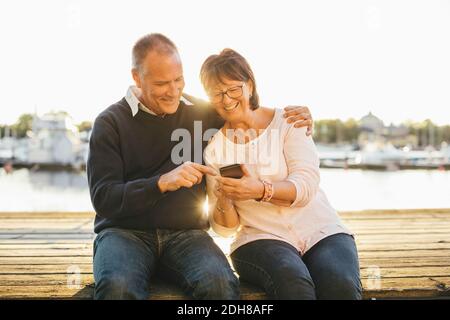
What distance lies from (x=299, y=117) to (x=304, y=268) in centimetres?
76

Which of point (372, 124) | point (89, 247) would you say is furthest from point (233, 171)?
point (372, 124)

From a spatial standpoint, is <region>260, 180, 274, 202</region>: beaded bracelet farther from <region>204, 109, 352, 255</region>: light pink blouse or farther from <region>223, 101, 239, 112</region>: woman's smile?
<region>223, 101, 239, 112</region>: woman's smile

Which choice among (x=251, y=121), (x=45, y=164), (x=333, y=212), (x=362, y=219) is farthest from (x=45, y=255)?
(x=45, y=164)

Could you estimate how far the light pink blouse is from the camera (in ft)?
8.13

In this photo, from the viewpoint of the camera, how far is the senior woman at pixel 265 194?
7.64 ft

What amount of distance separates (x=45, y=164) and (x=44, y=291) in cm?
5048

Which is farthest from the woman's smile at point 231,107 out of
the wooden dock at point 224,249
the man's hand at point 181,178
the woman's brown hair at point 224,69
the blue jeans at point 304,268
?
the wooden dock at point 224,249

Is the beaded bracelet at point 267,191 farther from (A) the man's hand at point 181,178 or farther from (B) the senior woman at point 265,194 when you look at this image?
(A) the man's hand at point 181,178

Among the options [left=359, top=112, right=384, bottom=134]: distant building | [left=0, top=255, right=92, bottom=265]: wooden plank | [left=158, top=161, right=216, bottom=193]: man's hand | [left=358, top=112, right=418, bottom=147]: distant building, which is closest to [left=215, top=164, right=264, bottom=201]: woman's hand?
[left=158, top=161, right=216, bottom=193]: man's hand

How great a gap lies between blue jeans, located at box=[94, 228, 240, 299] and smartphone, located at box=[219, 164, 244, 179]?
33cm

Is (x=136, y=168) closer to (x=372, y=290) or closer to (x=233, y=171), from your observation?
(x=233, y=171)

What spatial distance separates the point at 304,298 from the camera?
2152 mm

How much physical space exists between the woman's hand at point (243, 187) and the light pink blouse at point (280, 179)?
0.17 meters

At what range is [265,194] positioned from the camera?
235 centimetres
